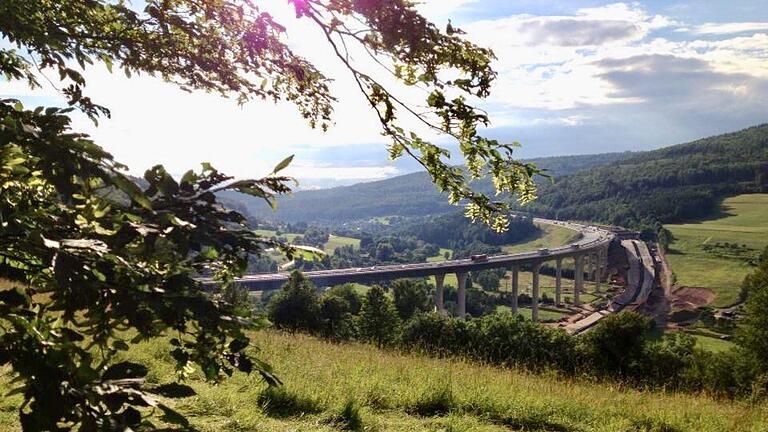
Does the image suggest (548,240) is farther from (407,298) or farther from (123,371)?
(123,371)

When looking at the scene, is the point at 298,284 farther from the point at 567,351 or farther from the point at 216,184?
the point at 216,184

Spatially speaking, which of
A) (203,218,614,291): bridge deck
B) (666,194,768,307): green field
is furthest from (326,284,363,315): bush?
(666,194,768,307): green field

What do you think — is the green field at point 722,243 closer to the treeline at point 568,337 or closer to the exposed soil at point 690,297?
the exposed soil at point 690,297

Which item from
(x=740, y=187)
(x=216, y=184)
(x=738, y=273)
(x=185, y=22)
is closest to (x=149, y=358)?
(x=185, y=22)


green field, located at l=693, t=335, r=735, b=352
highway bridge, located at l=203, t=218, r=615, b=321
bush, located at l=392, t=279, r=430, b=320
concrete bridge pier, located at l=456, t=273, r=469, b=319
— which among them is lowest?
green field, located at l=693, t=335, r=735, b=352

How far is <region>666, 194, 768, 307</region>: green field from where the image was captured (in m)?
106

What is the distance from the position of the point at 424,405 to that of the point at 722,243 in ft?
511

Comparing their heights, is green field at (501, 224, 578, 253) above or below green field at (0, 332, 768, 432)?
below

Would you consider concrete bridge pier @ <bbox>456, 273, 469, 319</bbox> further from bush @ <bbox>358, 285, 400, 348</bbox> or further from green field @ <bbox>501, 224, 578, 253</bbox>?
green field @ <bbox>501, 224, 578, 253</bbox>

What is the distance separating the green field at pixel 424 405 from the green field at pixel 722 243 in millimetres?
104133

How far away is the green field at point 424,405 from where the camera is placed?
634 centimetres

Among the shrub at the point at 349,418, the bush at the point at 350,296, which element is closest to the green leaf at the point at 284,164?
the shrub at the point at 349,418

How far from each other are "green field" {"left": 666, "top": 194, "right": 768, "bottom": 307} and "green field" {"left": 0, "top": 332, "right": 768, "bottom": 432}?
342 feet

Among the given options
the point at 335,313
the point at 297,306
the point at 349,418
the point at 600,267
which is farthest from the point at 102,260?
the point at 600,267
